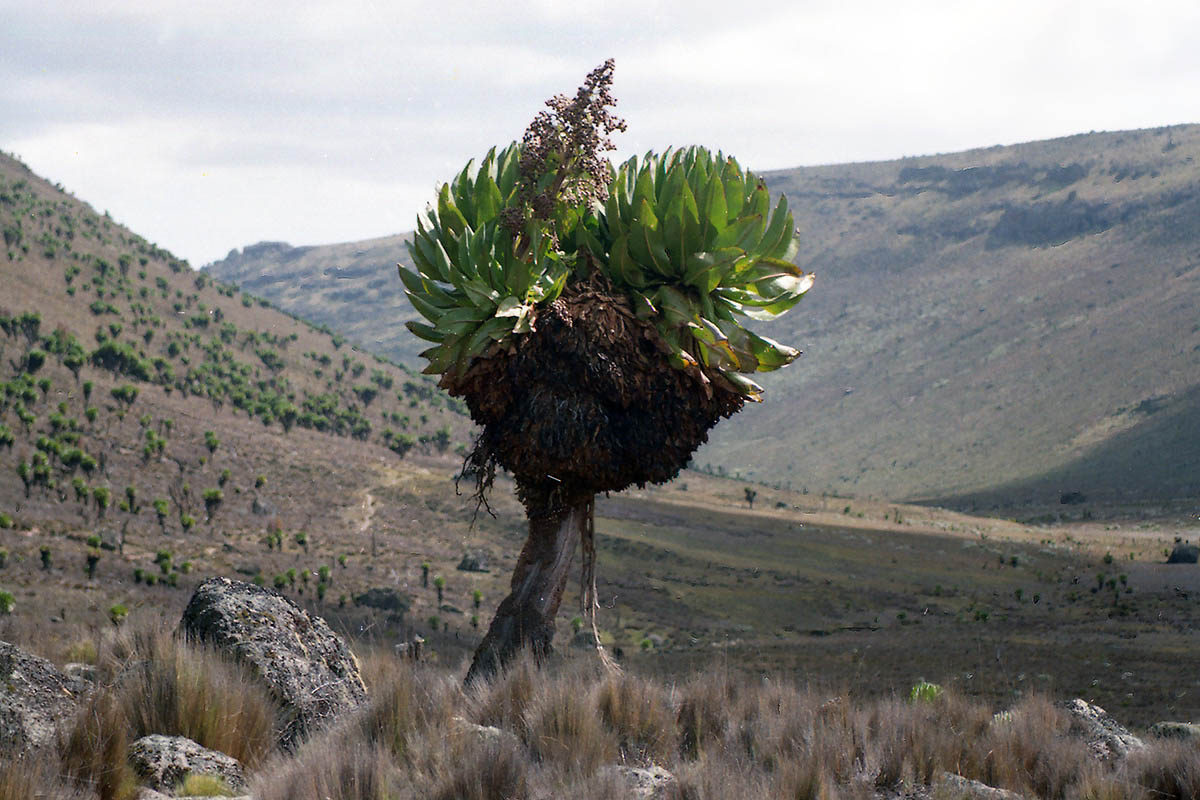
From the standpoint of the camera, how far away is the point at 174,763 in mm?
6113

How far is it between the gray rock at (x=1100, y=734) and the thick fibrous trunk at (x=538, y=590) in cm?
446

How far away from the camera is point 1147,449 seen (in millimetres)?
93875

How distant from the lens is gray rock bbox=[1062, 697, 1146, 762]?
26.2 ft

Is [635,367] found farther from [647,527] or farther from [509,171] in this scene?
[647,527]

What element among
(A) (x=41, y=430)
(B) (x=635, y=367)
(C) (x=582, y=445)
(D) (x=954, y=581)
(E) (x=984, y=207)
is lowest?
(D) (x=954, y=581)

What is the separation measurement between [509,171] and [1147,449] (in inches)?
3926

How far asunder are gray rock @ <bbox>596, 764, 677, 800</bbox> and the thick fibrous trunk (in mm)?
2671

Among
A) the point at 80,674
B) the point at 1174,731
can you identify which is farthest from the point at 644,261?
the point at 1174,731

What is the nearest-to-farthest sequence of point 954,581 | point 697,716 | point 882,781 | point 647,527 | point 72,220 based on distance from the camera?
point 882,781
point 697,716
point 954,581
point 647,527
point 72,220

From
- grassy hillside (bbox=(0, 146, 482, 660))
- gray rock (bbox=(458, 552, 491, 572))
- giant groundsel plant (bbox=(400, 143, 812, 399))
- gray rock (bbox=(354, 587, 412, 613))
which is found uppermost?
giant groundsel plant (bbox=(400, 143, 812, 399))

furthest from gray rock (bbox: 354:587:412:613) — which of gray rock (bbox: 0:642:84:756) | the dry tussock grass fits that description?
gray rock (bbox: 0:642:84:756)

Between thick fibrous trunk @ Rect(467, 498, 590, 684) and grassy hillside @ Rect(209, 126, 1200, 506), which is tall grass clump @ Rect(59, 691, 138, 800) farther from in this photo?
grassy hillside @ Rect(209, 126, 1200, 506)

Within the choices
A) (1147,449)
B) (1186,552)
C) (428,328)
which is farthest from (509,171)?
(1147,449)

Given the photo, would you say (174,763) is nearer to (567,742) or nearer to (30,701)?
(30,701)
